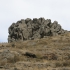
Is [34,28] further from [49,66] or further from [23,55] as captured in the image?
[49,66]

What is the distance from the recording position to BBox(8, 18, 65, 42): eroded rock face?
6167cm

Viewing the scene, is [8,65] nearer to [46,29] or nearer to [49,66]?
[49,66]

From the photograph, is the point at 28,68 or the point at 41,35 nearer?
the point at 28,68

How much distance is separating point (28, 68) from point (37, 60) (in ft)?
15.6

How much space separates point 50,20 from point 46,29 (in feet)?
15.3

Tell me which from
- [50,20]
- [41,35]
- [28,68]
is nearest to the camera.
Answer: [28,68]

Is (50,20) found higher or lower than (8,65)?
higher

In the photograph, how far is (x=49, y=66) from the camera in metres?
21.9

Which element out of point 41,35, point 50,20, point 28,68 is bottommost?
point 28,68

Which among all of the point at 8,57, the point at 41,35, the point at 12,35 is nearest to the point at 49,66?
the point at 8,57

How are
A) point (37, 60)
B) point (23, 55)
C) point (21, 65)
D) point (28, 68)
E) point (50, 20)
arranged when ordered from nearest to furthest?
point (28, 68) → point (21, 65) → point (37, 60) → point (23, 55) → point (50, 20)

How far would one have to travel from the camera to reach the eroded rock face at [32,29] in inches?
2428

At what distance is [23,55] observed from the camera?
27.5 meters

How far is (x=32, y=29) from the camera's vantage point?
211ft
